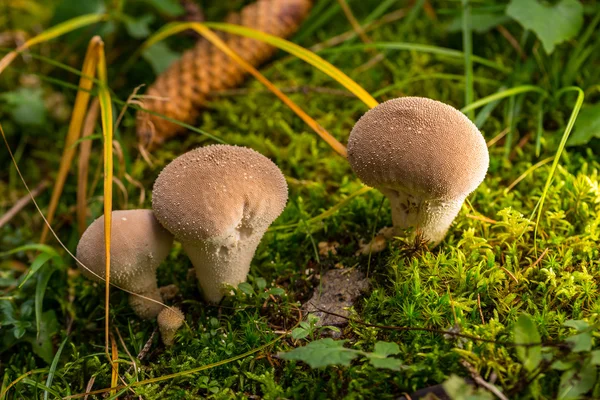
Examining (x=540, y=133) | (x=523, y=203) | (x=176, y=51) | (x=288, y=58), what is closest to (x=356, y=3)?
(x=288, y=58)

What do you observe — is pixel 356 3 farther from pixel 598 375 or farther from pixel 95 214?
pixel 598 375

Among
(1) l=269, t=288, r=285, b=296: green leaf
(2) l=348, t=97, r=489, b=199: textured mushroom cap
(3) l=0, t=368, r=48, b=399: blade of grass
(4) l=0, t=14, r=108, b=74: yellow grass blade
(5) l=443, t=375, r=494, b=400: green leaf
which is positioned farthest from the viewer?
(4) l=0, t=14, r=108, b=74: yellow grass blade

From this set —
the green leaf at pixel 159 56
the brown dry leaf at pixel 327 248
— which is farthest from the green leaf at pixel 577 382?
the green leaf at pixel 159 56

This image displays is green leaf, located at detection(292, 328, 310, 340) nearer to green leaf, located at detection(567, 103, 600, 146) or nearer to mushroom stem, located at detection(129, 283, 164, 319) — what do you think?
mushroom stem, located at detection(129, 283, 164, 319)

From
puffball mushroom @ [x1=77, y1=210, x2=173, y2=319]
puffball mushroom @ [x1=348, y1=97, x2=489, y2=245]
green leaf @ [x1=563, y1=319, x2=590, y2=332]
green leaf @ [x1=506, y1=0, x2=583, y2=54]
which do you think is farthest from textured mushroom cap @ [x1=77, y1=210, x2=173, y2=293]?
green leaf @ [x1=506, y1=0, x2=583, y2=54]

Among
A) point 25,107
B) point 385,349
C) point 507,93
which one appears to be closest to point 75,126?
point 25,107

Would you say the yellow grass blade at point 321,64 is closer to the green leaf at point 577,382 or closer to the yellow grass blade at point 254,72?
the yellow grass blade at point 254,72

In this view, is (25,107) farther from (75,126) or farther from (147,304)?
(147,304)
